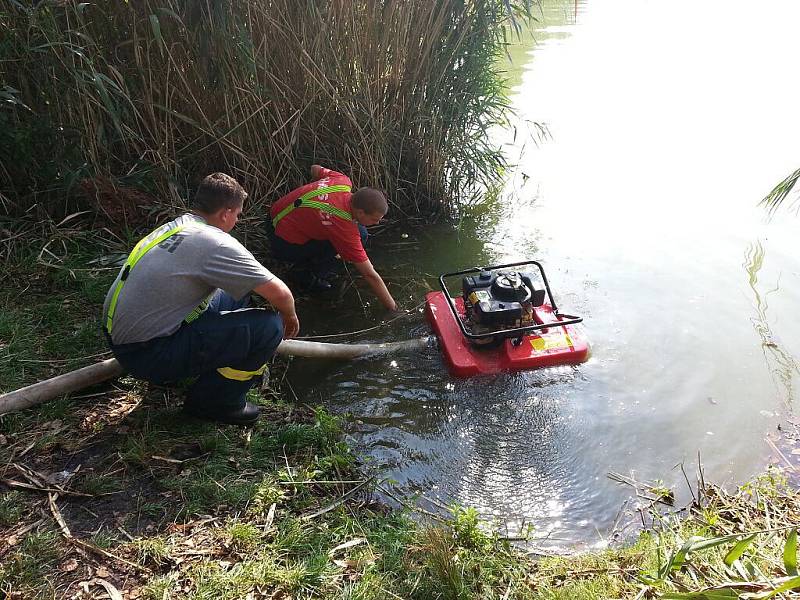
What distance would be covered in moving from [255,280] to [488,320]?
1.83 metres

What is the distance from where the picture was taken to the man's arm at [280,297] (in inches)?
111

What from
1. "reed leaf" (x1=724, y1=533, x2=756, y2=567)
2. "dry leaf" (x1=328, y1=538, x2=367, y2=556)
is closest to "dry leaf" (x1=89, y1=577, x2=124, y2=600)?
"dry leaf" (x1=328, y1=538, x2=367, y2=556)

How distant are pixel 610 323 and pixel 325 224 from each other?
2329mm

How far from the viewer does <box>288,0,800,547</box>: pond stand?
3.40 m

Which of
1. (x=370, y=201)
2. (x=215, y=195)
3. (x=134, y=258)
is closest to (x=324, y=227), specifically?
(x=370, y=201)

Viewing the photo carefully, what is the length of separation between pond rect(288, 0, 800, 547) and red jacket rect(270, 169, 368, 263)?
0.62 m

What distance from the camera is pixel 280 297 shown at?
2891 mm

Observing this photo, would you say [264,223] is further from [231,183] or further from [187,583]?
[187,583]

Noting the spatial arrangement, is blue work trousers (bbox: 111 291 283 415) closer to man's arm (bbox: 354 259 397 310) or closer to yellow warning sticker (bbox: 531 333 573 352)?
man's arm (bbox: 354 259 397 310)

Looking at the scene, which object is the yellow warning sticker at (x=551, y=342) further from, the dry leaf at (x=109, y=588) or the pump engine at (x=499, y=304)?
the dry leaf at (x=109, y=588)

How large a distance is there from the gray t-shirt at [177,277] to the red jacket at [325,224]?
1467 millimetres

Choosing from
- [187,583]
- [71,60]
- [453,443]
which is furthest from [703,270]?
[71,60]

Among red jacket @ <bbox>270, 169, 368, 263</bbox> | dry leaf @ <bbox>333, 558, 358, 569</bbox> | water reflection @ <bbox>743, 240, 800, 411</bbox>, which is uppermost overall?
red jacket @ <bbox>270, 169, 368, 263</bbox>

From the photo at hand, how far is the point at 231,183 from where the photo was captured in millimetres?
2957
